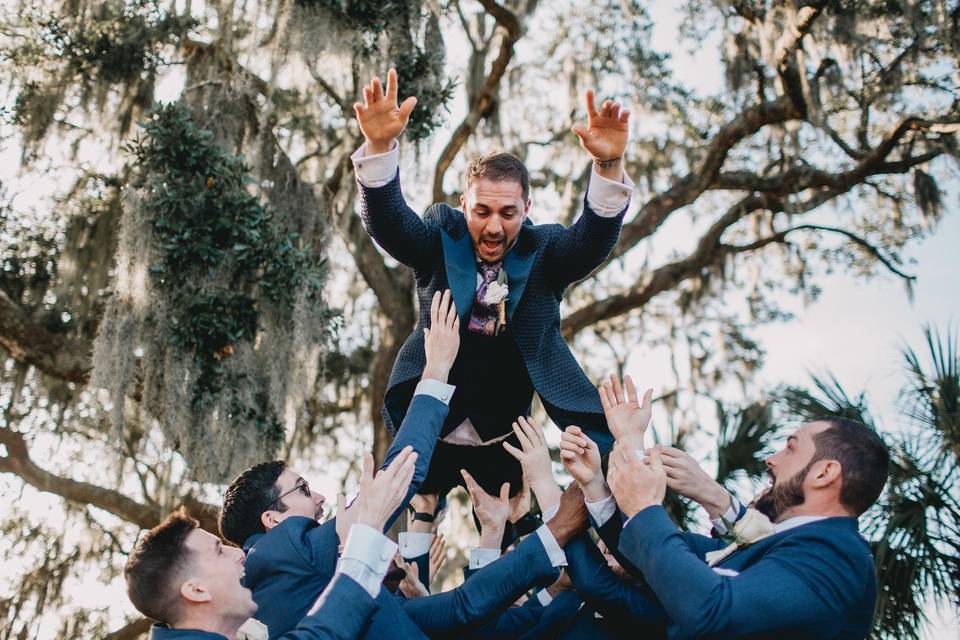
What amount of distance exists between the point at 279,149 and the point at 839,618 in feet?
25.8

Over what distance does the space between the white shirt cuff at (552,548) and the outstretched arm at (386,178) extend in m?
1.12

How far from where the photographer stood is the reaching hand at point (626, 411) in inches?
116

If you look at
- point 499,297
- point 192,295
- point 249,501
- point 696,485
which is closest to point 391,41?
point 192,295

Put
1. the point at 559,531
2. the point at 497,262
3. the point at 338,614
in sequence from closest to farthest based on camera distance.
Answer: the point at 338,614 < the point at 559,531 < the point at 497,262

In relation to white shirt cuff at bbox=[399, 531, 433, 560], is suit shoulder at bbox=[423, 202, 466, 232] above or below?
above

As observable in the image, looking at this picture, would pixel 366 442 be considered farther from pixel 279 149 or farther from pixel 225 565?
pixel 225 565

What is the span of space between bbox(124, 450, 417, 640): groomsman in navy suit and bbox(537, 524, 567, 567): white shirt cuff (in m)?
0.63

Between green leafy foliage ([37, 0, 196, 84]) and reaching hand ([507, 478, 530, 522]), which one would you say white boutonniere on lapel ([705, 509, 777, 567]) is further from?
green leafy foliage ([37, 0, 196, 84])

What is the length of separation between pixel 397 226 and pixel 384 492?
1174mm

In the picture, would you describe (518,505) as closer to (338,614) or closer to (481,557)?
(481,557)

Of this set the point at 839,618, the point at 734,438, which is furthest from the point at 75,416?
the point at 839,618

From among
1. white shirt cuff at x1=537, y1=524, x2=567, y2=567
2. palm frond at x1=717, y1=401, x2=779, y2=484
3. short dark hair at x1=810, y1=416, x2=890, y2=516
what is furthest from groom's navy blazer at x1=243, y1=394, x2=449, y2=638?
palm frond at x1=717, y1=401, x2=779, y2=484

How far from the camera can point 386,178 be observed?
10.8 feet

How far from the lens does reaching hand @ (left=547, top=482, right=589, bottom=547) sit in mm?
3086
